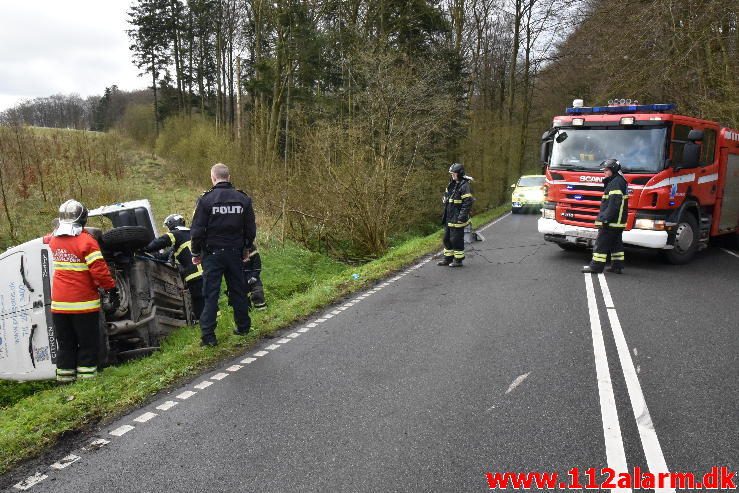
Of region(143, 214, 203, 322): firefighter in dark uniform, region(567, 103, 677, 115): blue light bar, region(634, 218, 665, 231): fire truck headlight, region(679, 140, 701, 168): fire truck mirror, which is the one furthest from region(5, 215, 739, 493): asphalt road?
region(567, 103, 677, 115): blue light bar

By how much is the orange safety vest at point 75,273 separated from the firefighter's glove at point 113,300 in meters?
0.64

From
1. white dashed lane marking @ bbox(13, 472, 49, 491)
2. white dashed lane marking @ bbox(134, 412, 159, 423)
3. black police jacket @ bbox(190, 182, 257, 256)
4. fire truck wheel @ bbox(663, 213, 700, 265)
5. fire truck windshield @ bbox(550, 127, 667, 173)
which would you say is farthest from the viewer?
fire truck wheel @ bbox(663, 213, 700, 265)

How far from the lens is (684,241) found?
9227 millimetres

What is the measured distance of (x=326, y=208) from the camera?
44.3 ft

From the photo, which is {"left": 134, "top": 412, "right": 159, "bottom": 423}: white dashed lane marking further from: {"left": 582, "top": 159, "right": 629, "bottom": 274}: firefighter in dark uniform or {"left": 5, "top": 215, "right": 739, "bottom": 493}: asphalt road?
{"left": 582, "top": 159, "right": 629, "bottom": 274}: firefighter in dark uniform

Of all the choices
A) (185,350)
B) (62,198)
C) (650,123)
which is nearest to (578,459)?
(185,350)

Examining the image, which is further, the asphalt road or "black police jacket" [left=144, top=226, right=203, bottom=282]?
"black police jacket" [left=144, top=226, right=203, bottom=282]

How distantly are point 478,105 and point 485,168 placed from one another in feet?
17.6

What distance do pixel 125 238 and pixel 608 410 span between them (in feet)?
16.8

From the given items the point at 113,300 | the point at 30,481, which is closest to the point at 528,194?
the point at 113,300

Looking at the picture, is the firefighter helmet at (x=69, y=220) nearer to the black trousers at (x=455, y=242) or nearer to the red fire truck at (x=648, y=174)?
the black trousers at (x=455, y=242)

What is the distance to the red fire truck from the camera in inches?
343

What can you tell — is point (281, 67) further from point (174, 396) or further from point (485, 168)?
A: point (174, 396)

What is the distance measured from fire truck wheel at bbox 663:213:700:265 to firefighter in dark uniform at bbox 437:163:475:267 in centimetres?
368
